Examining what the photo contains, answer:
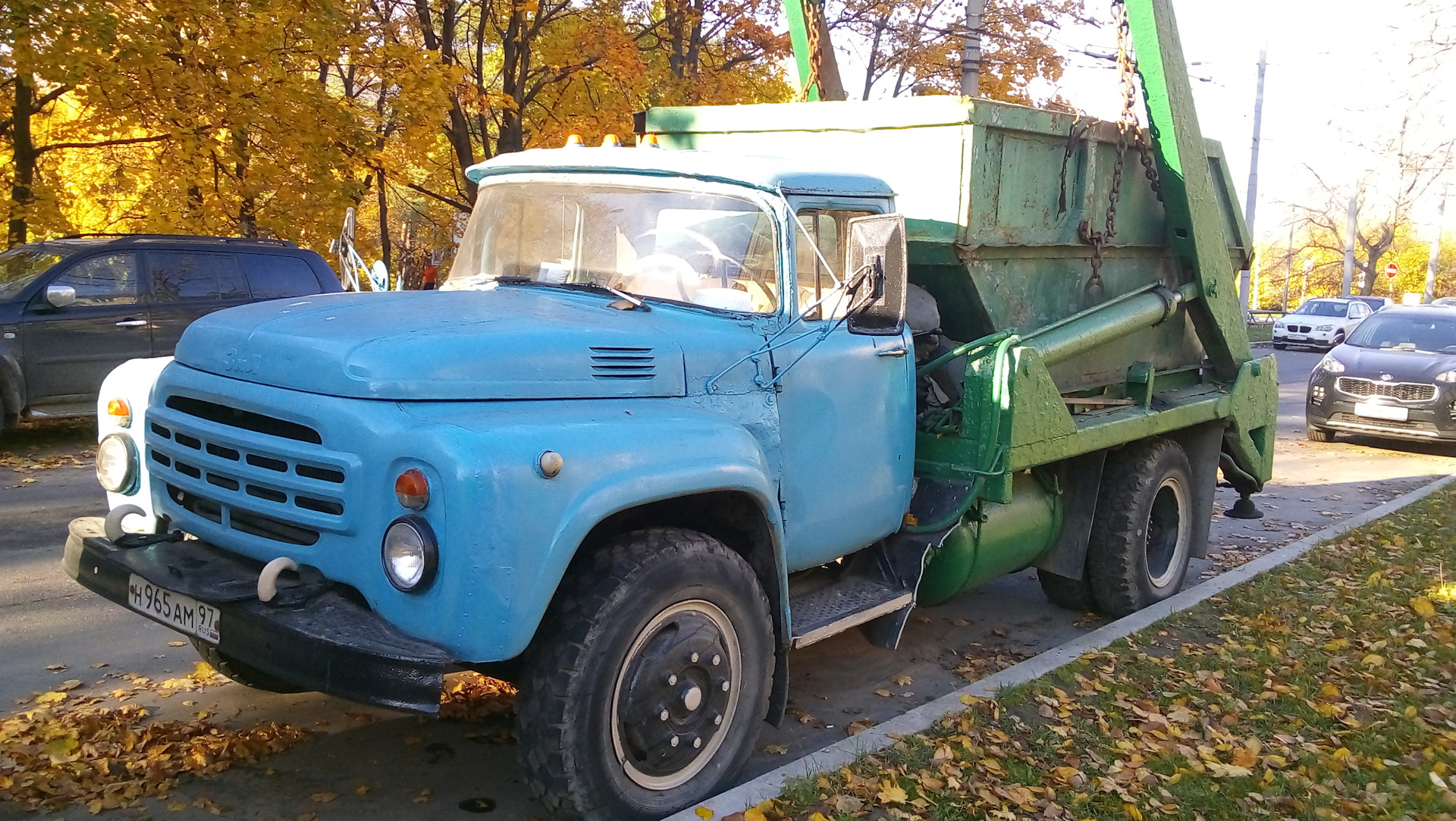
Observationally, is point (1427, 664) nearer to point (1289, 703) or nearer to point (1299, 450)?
point (1289, 703)

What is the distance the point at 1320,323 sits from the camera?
107 ft

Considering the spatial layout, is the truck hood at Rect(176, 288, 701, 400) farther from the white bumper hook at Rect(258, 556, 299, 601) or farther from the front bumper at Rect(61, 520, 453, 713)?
the front bumper at Rect(61, 520, 453, 713)

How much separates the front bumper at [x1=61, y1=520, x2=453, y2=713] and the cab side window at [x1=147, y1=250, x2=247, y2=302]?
330 inches

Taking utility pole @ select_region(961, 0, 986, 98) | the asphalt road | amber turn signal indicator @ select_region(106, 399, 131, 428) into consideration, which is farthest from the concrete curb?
utility pole @ select_region(961, 0, 986, 98)

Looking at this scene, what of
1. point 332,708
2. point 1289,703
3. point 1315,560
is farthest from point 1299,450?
point 332,708

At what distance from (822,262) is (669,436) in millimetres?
1117

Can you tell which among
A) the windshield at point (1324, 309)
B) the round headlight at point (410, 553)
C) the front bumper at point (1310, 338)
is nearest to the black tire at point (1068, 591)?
the round headlight at point (410, 553)

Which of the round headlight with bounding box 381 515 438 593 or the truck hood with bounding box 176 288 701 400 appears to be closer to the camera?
the round headlight with bounding box 381 515 438 593

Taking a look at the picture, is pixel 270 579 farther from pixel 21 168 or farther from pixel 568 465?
pixel 21 168

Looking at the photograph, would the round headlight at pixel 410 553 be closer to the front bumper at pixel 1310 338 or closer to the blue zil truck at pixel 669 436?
the blue zil truck at pixel 669 436

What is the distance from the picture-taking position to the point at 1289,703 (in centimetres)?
507

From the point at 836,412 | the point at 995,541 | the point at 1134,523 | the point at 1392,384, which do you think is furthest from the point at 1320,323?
the point at 836,412

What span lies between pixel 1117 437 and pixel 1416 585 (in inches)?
97.7

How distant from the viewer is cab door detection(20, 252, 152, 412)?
1041cm
